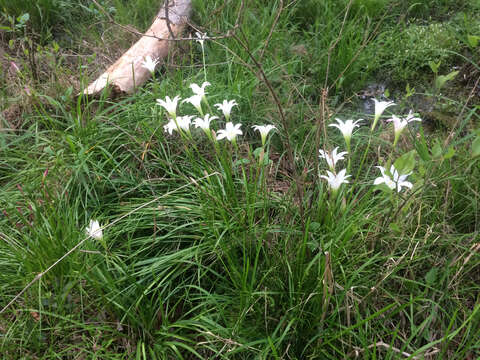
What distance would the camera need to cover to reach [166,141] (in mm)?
2332

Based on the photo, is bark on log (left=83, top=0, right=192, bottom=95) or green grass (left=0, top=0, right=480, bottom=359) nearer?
green grass (left=0, top=0, right=480, bottom=359)

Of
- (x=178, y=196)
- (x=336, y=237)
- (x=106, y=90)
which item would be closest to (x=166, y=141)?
(x=178, y=196)

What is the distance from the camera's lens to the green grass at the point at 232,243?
5.04 feet

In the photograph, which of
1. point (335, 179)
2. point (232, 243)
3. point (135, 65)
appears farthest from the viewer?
point (135, 65)

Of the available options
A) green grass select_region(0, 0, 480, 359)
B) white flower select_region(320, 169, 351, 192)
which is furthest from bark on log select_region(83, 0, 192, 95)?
white flower select_region(320, 169, 351, 192)

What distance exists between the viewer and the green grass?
1535mm

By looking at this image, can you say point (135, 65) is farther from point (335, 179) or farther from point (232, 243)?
point (335, 179)

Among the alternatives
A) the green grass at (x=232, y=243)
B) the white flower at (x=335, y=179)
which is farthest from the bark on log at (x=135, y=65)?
the white flower at (x=335, y=179)

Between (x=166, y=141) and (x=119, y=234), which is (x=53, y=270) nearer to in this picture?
(x=119, y=234)

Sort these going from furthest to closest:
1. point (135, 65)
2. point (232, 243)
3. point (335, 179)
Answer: point (135, 65) < point (232, 243) < point (335, 179)

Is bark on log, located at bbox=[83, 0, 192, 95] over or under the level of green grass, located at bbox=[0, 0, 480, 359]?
over

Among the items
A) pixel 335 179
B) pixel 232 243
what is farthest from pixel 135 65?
pixel 335 179

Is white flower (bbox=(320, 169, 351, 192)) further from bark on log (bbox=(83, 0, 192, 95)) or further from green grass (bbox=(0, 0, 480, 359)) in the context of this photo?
bark on log (bbox=(83, 0, 192, 95))

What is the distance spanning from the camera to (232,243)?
1688 mm
